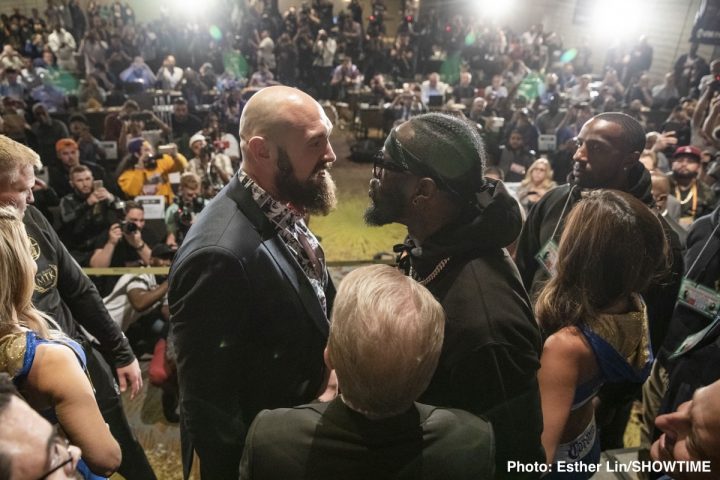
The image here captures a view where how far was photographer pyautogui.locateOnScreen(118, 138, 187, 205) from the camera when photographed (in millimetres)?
5469

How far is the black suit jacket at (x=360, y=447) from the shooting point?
1.00 m

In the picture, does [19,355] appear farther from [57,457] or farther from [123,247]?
[123,247]

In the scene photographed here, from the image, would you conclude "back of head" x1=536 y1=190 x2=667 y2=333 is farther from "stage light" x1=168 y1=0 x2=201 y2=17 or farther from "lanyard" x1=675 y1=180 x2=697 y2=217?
"stage light" x1=168 y1=0 x2=201 y2=17

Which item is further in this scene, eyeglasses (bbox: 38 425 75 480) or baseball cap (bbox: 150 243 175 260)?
baseball cap (bbox: 150 243 175 260)

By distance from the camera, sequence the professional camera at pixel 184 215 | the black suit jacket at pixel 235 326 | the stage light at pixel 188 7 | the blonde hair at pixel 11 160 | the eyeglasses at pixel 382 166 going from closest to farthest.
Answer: the black suit jacket at pixel 235 326, the eyeglasses at pixel 382 166, the blonde hair at pixel 11 160, the professional camera at pixel 184 215, the stage light at pixel 188 7

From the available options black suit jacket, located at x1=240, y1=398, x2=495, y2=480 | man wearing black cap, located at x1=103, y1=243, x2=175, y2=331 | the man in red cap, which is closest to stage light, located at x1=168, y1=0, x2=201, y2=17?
man wearing black cap, located at x1=103, y1=243, x2=175, y2=331

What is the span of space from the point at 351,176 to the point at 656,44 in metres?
11.9

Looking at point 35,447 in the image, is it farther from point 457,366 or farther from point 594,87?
point 594,87

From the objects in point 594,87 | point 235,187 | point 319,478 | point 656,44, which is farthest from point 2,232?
point 656,44

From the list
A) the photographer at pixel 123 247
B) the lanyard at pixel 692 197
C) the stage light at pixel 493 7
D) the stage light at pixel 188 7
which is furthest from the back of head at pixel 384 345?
the stage light at pixel 493 7

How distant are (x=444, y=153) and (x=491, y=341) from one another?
24.6 inches

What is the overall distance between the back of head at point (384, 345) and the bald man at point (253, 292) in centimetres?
56

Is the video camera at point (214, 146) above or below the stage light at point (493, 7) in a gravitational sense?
below

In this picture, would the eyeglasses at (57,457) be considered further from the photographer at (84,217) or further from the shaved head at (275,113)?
the photographer at (84,217)
